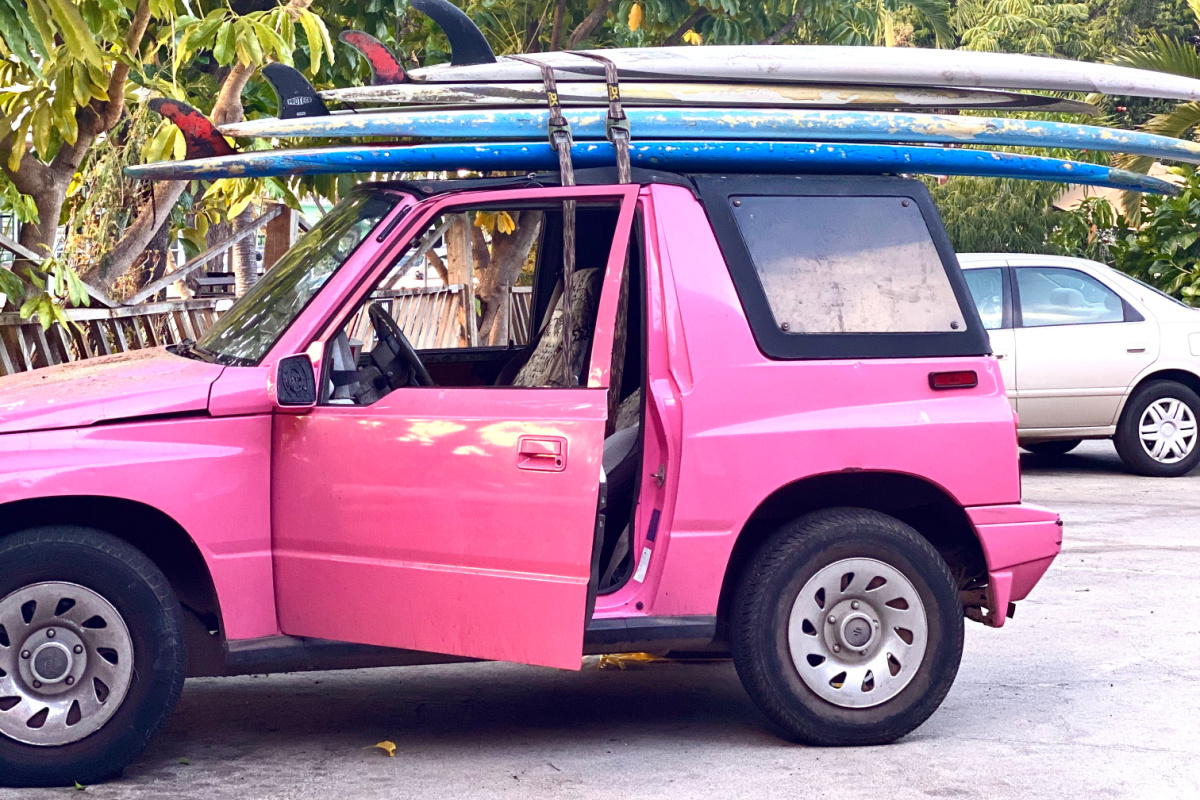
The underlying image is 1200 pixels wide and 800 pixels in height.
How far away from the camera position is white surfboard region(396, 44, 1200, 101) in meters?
5.34

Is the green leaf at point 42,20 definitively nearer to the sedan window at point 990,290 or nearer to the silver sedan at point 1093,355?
the silver sedan at point 1093,355

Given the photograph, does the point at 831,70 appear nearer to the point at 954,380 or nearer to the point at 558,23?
the point at 954,380

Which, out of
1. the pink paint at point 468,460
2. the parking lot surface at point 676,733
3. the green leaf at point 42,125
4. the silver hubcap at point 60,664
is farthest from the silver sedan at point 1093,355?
the silver hubcap at point 60,664

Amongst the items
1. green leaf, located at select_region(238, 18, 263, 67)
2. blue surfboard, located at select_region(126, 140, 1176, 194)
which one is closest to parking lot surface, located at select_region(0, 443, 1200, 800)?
blue surfboard, located at select_region(126, 140, 1176, 194)

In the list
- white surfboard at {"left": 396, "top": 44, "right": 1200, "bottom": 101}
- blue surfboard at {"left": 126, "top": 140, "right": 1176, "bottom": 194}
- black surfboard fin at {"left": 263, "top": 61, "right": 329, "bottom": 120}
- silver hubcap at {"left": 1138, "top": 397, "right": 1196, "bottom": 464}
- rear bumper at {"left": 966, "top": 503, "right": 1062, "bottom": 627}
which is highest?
white surfboard at {"left": 396, "top": 44, "right": 1200, "bottom": 101}

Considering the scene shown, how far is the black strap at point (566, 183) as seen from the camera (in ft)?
15.8

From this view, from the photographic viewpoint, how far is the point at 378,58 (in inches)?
204

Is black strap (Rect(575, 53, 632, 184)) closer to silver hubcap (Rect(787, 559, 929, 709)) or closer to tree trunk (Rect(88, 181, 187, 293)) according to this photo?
silver hubcap (Rect(787, 559, 929, 709))

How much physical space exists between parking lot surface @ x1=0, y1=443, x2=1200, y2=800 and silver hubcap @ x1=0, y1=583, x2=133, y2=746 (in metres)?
0.21

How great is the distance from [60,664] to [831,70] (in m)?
3.26

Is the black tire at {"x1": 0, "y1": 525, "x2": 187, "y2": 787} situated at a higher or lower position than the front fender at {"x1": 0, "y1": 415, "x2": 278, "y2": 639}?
lower

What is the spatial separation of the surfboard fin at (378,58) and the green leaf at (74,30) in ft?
2.68

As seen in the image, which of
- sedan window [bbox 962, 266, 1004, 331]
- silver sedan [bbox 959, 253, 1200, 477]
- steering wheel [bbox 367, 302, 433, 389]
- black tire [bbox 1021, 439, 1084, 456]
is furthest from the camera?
black tire [bbox 1021, 439, 1084, 456]

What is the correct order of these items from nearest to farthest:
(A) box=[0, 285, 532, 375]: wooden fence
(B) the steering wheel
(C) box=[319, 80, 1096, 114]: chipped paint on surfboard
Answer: (C) box=[319, 80, 1096, 114]: chipped paint on surfboard < (B) the steering wheel < (A) box=[0, 285, 532, 375]: wooden fence
